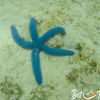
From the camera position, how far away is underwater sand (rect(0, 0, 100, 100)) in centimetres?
499

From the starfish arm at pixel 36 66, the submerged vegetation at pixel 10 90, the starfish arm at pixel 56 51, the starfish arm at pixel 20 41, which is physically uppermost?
the starfish arm at pixel 20 41

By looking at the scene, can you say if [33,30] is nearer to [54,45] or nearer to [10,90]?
[54,45]

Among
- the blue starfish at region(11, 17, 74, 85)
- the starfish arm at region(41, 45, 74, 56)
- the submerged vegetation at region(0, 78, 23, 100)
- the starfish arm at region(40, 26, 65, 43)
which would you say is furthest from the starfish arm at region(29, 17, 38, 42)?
the submerged vegetation at region(0, 78, 23, 100)

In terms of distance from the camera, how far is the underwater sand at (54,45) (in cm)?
499

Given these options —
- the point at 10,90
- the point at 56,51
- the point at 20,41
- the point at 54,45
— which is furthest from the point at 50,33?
the point at 10,90

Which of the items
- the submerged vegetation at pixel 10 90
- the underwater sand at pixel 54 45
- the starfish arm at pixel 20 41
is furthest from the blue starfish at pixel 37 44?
the submerged vegetation at pixel 10 90

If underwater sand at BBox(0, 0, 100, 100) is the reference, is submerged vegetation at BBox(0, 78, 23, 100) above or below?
below

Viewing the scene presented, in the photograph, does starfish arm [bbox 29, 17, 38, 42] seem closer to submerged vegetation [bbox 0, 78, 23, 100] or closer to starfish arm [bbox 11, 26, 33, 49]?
starfish arm [bbox 11, 26, 33, 49]

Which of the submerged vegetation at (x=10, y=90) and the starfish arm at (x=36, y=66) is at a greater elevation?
the starfish arm at (x=36, y=66)

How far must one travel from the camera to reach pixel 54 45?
5324mm

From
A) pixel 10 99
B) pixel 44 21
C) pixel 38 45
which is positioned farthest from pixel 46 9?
pixel 10 99

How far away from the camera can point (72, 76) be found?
5098mm

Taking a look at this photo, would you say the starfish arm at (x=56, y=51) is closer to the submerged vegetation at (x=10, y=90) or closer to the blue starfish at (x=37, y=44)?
the blue starfish at (x=37, y=44)

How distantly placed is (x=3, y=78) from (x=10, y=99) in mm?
460
